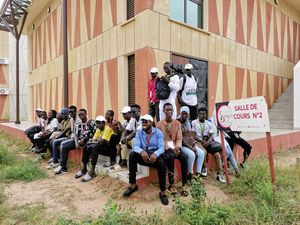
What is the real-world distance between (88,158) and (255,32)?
335 inches

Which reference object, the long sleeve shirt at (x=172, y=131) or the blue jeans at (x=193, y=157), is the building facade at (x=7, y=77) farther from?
the blue jeans at (x=193, y=157)

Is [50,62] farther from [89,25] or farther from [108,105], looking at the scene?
[108,105]

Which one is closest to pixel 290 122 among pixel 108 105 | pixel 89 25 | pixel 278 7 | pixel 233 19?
pixel 233 19

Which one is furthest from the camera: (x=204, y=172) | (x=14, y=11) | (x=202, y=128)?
(x=14, y=11)

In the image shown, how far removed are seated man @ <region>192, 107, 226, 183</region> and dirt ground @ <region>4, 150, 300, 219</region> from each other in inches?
10.9

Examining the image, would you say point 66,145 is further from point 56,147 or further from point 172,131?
point 172,131

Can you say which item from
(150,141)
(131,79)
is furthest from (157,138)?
(131,79)

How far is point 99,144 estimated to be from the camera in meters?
5.41

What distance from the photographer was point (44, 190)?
16.4 ft

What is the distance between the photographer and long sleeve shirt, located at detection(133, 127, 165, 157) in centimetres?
451

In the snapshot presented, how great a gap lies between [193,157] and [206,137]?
35.4 inches

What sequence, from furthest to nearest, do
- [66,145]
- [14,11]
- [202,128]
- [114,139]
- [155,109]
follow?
1. [14,11]
2. [66,145]
3. [155,109]
4. [114,139]
5. [202,128]

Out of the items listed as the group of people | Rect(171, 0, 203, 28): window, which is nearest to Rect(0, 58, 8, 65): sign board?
the group of people

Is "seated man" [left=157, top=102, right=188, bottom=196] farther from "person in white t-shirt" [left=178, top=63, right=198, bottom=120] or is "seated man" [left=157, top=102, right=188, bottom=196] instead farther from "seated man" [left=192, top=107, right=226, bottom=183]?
"person in white t-shirt" [left=178, top=63, right=198, bottom=120]
